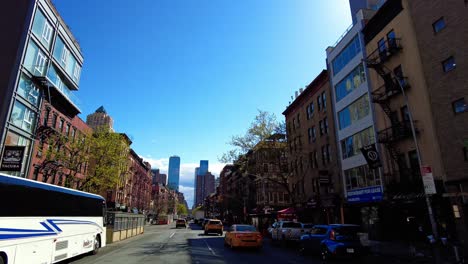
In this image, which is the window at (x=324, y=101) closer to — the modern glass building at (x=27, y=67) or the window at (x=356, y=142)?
the window at (x=356, y=142)

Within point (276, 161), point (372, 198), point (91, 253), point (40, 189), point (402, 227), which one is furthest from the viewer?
point (276, 161)

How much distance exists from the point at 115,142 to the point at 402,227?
29.8 meters

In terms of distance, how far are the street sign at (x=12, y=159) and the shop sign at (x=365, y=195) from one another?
29536 mm

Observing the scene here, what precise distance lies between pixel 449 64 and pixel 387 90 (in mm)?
5409

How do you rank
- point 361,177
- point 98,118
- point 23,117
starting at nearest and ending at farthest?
1. point 23,117
2. point 361,177
3. point 98,118

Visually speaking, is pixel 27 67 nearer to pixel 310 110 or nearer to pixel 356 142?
pixel 356 142

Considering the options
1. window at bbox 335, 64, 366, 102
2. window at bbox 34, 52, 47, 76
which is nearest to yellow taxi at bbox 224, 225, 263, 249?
window at bbox 335, 64, 366, 102

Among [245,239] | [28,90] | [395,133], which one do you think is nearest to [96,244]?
[245,239]

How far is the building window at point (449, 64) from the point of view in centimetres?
2128

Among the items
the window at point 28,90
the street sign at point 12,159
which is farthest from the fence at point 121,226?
the window at point 28,90

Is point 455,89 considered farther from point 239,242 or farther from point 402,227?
point 239,242

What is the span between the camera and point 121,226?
3316 centimetres

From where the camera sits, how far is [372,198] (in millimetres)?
28062

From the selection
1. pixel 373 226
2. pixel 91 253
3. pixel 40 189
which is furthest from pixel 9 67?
pixel 373 226
